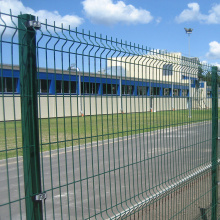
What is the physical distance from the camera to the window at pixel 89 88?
106 inches

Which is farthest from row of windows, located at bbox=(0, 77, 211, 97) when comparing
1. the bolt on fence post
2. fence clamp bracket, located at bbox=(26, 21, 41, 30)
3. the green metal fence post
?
the green metal fence post

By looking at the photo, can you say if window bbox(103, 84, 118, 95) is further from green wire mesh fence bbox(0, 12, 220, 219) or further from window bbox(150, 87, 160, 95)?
window bbox(150, 87, 160, 95)

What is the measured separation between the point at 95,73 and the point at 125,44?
0.58 meters

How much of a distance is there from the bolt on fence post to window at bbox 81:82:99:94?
61cm

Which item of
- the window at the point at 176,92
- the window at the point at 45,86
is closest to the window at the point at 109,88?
the window at the point at 45,86

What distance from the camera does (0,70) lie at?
2010mm

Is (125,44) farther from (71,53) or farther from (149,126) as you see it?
(149,126)

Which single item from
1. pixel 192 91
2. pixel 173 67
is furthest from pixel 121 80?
pixel 192 91

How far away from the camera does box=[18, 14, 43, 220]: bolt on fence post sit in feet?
6.95

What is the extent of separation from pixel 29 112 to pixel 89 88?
69 centimetres

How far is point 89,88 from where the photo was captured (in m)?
2.67

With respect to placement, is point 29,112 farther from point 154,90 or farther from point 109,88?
point 154,90

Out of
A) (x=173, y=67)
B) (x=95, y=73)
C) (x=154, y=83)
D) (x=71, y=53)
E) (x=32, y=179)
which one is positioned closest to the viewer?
(x=32, y=179)

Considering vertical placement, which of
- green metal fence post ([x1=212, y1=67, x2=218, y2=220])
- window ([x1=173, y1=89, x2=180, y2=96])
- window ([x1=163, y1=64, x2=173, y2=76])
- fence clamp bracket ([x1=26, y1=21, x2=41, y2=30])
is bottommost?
green metal fence post ([x1=212, y1=67, x2=218, y2=220])
